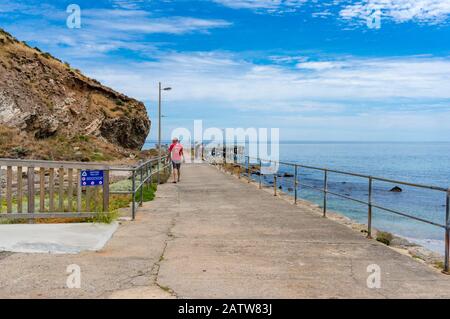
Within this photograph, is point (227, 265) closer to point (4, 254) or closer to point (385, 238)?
point (4, 254)

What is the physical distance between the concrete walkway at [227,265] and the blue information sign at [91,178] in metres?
1.06

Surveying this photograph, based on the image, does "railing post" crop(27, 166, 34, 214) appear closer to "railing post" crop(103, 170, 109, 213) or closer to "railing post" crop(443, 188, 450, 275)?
"railing post" crop(103, 170, 109, 213)

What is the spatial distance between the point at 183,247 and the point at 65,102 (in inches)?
1715

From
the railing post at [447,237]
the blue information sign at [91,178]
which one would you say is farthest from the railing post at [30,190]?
the railing post at [447,237]

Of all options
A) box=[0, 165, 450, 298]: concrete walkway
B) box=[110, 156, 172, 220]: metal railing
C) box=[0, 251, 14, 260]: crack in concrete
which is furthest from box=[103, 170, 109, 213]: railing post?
box=[0, 251, 14, 260]: crack in concrete

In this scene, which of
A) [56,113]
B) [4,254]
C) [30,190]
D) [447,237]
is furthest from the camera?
[56,113]

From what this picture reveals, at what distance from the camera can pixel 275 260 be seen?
7.46 meters

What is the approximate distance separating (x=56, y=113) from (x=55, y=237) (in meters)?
40.8

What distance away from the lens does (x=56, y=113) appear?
46.7m

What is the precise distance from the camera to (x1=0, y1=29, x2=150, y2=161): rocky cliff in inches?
1491

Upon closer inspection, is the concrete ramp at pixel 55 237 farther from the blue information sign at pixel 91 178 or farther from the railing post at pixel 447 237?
the railing post at pixel 447 237

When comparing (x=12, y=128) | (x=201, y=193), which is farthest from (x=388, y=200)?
(x=12, y=128)

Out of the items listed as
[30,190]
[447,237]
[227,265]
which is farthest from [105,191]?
[447,237]
